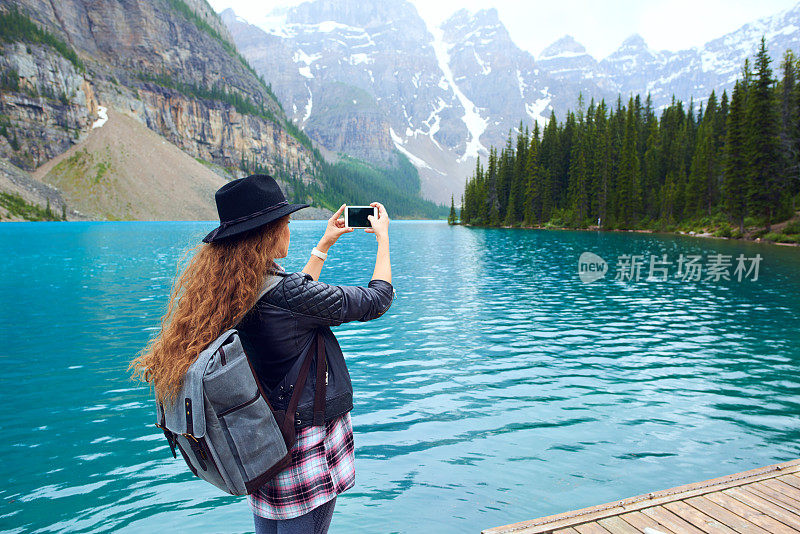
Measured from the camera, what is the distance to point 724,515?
4.39 meters

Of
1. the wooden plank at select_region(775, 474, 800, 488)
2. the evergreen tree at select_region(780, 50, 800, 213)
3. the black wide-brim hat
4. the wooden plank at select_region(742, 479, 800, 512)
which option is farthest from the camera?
the evergreen tree at select_region(780, 50, 800, 213)

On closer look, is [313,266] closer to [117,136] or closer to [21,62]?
[117,136]

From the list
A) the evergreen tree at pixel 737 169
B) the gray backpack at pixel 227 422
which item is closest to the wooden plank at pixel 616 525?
the gray backpack at pixel 227 422

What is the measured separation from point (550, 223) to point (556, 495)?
10283 centimetres

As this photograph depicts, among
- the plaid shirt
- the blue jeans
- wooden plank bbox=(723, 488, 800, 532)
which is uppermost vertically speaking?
the plaid shirt

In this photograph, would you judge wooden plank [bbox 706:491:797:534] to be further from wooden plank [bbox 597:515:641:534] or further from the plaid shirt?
the plaid shirt

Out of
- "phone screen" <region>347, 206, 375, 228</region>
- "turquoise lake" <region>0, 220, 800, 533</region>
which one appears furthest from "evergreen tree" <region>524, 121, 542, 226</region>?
"phone screen" <region>347, 206, 375, 228</region>

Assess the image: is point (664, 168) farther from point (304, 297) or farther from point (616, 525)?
point (304, 297)

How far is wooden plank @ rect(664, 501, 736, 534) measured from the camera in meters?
4.16

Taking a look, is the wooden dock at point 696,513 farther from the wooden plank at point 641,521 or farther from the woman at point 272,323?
the woman at point 272,323

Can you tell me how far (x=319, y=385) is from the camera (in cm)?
277

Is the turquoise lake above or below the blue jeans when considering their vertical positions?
below

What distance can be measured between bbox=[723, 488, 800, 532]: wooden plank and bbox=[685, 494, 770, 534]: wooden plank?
1.10 feet

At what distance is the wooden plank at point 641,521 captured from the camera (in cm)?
415
